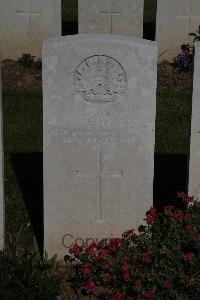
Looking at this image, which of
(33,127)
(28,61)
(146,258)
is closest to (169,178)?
(33,127)

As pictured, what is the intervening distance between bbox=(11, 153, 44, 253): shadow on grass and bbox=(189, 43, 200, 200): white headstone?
139 centimetres

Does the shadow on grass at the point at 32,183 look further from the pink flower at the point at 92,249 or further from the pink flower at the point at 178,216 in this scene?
the pink flower at the point at 178,216

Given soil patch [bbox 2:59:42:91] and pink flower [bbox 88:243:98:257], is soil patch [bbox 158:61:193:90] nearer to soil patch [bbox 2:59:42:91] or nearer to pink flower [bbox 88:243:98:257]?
soil patch [bbox 2:59:42:91]

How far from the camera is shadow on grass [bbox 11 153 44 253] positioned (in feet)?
20.5

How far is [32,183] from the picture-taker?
23.7 ft

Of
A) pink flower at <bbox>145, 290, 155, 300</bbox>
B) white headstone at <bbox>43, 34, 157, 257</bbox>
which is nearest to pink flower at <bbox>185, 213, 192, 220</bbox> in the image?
white headstone at <bbox>43, 34, 157, 257</bbox>

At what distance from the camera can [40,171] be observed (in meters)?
7.55

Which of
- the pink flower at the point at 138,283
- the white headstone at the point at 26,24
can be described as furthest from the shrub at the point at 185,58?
the pink flower at the point at 138,283

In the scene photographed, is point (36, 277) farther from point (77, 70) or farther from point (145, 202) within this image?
point (77, 70)

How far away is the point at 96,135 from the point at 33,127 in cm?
360

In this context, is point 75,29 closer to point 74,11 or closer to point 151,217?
point 74,11

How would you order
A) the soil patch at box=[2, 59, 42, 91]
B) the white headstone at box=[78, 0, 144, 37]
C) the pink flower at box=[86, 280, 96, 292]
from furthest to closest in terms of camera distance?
the white headstone at box=[78, 0, 144, 37] → the soil patch at box=[2, 59, 42, 91] → the pink flower at box=[86, 280, 96, 292]

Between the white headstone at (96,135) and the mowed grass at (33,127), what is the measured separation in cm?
115

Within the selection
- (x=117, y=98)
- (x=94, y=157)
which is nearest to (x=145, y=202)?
(x=94, y=157)
